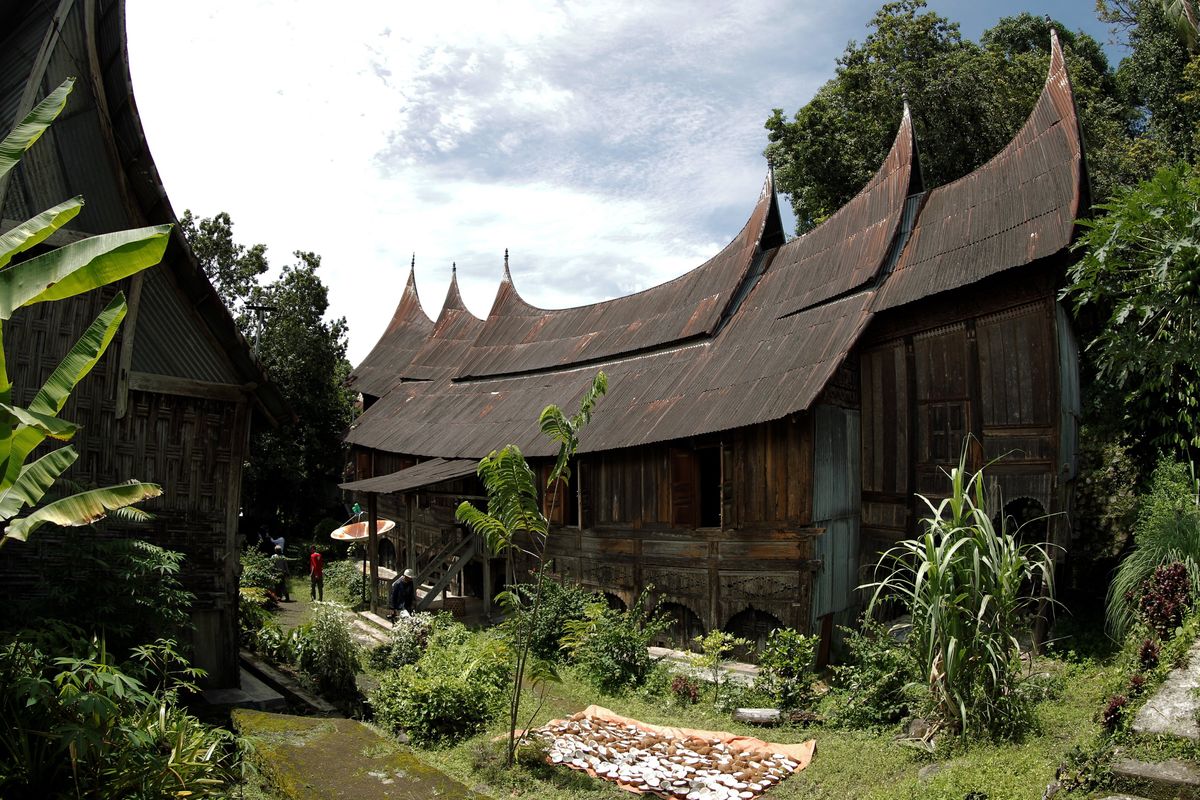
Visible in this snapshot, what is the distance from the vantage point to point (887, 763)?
7.91m

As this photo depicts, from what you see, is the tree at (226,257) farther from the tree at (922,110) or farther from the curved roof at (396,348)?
the tree at (922,110)

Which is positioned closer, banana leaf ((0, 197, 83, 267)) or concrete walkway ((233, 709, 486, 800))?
banana leaf ((0, 197, 83, 267))

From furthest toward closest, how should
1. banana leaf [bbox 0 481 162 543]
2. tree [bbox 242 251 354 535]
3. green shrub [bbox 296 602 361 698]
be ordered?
tree [bbox 242 251 354 535], green shrub [bbox 296 602 361 698], banana leaf [bbox 0 481 162 543]

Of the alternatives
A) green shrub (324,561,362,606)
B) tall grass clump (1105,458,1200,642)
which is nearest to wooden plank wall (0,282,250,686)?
tall grass clump (1105,458,1200,642)

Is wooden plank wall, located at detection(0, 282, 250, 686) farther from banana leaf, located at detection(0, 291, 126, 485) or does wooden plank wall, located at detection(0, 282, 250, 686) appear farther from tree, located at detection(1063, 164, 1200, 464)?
tree, located at detection(1063, 164, 1200, 464)

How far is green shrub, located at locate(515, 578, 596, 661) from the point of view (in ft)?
45.0

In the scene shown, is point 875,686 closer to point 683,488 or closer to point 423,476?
point 683,488

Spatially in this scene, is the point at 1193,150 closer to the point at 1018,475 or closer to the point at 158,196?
the point at 1018,475

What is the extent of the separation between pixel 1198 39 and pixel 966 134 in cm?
1122

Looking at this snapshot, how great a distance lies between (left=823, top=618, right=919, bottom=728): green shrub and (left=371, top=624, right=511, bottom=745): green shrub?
12.9 feet

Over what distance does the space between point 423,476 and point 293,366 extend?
557 inches

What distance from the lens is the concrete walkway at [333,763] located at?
6371mm

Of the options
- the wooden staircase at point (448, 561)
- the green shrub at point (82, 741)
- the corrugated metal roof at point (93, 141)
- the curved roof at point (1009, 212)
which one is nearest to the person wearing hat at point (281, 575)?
the wooden staircase at point (448, 561)

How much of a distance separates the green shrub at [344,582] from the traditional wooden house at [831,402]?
3553 millimetres
